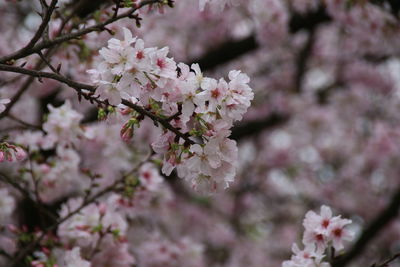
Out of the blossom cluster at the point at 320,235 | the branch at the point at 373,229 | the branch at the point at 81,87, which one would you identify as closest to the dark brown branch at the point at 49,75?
the branch at the point at 81,87

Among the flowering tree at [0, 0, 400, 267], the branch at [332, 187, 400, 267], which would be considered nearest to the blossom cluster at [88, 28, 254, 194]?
the flowering tree at [0, 0, 400, 267]

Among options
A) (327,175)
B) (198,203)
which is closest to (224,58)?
(198,203)

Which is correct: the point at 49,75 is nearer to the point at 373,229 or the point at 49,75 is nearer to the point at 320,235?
the point at 320,235

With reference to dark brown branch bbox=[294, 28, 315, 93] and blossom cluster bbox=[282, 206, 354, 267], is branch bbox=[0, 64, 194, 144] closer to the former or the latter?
blossom cluster bbox=[282, 206, 354, 267]

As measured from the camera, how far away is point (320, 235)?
2115mm

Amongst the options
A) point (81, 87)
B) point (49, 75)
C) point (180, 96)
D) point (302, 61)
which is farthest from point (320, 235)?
point (302, 61)

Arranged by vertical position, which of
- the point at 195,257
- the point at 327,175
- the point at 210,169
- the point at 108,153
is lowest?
the point at 210,169

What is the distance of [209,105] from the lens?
1673 mm

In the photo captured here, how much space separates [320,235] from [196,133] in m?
Answer: 0.80

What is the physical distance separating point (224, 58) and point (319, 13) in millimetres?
1019

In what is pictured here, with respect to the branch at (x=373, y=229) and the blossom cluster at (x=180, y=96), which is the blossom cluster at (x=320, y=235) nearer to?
the blossom cluster at (x=180, y=96)

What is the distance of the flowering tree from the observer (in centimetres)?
172

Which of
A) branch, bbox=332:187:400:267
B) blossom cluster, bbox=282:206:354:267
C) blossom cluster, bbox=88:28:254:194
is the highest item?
branch, bbox=332:187:400:267

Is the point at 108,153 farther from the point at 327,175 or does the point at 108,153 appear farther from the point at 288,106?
the point at 327,175
